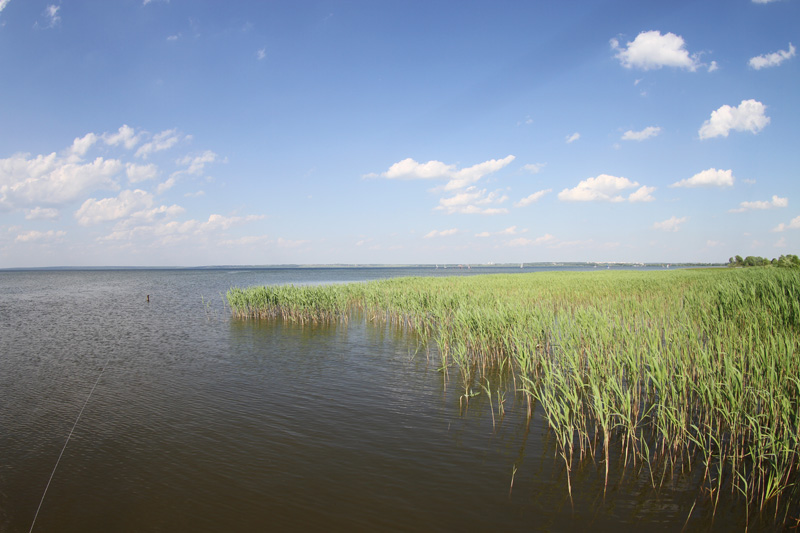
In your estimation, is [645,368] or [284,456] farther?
[645,368]

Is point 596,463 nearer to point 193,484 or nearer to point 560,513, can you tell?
point 560,513

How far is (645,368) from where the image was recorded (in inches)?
300

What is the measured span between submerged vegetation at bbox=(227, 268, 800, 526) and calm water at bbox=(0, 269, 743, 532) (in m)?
0.63

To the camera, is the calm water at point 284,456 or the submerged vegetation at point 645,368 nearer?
the calm water at point 284,456

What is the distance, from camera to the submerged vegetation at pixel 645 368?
18.2 feet

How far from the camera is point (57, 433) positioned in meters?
7.78

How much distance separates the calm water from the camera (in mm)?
5129

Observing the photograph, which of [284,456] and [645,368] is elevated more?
[645,368]

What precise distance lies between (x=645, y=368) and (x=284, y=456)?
21.9ft

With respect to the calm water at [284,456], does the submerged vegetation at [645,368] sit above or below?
above

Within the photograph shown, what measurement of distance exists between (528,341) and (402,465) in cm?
528

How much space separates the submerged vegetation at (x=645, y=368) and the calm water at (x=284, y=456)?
0.63 meters

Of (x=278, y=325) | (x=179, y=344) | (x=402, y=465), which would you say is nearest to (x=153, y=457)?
(x=402, y=465)

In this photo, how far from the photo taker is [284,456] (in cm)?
673
